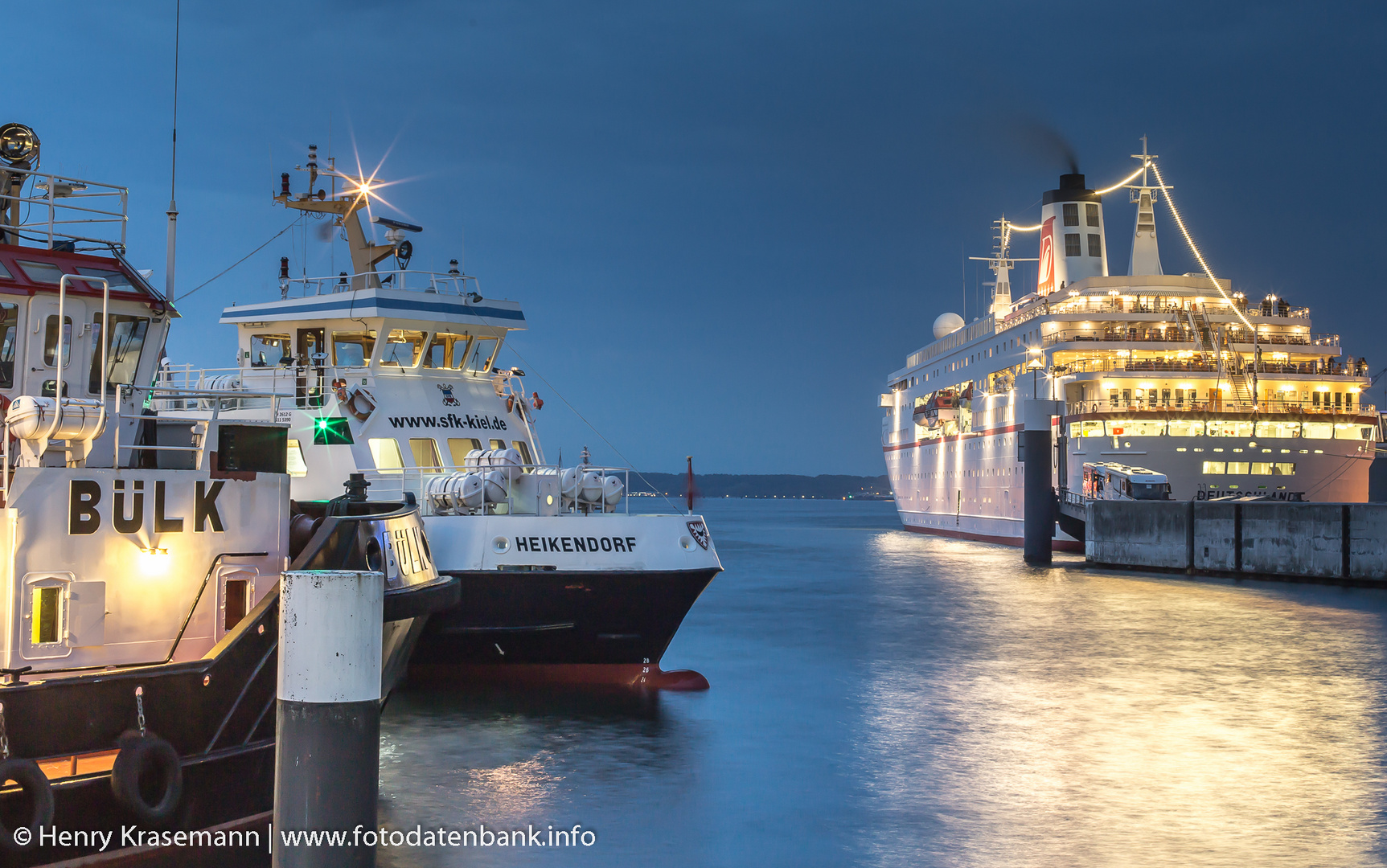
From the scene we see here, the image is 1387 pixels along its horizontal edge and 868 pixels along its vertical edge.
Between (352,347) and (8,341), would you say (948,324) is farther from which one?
(8,341)

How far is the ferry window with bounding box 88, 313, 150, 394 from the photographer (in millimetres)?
10156

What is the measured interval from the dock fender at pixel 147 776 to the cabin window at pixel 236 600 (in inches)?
55.0

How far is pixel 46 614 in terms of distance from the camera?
28.1 ft

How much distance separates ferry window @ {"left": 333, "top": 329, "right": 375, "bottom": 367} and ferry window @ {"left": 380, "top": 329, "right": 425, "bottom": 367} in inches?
11.7

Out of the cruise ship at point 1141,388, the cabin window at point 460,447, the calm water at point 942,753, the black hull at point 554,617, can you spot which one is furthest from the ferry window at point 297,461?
the cruise ship at point 1141,388

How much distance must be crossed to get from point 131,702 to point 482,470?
8688 millimetres

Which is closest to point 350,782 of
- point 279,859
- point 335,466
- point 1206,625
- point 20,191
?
point 279,859

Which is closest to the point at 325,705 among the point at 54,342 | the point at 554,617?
the point at 54,342

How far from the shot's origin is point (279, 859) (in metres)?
6.29

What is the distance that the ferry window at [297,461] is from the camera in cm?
1861

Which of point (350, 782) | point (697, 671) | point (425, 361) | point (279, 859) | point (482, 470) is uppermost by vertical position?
point (425, 361)

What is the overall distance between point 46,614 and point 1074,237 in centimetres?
6382

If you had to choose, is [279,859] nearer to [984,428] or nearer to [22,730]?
[22,730]

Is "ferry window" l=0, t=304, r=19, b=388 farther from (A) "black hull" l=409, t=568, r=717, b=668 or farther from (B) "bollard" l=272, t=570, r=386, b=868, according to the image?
(A) "black hull" l=409, t=568, r=717, b=668
